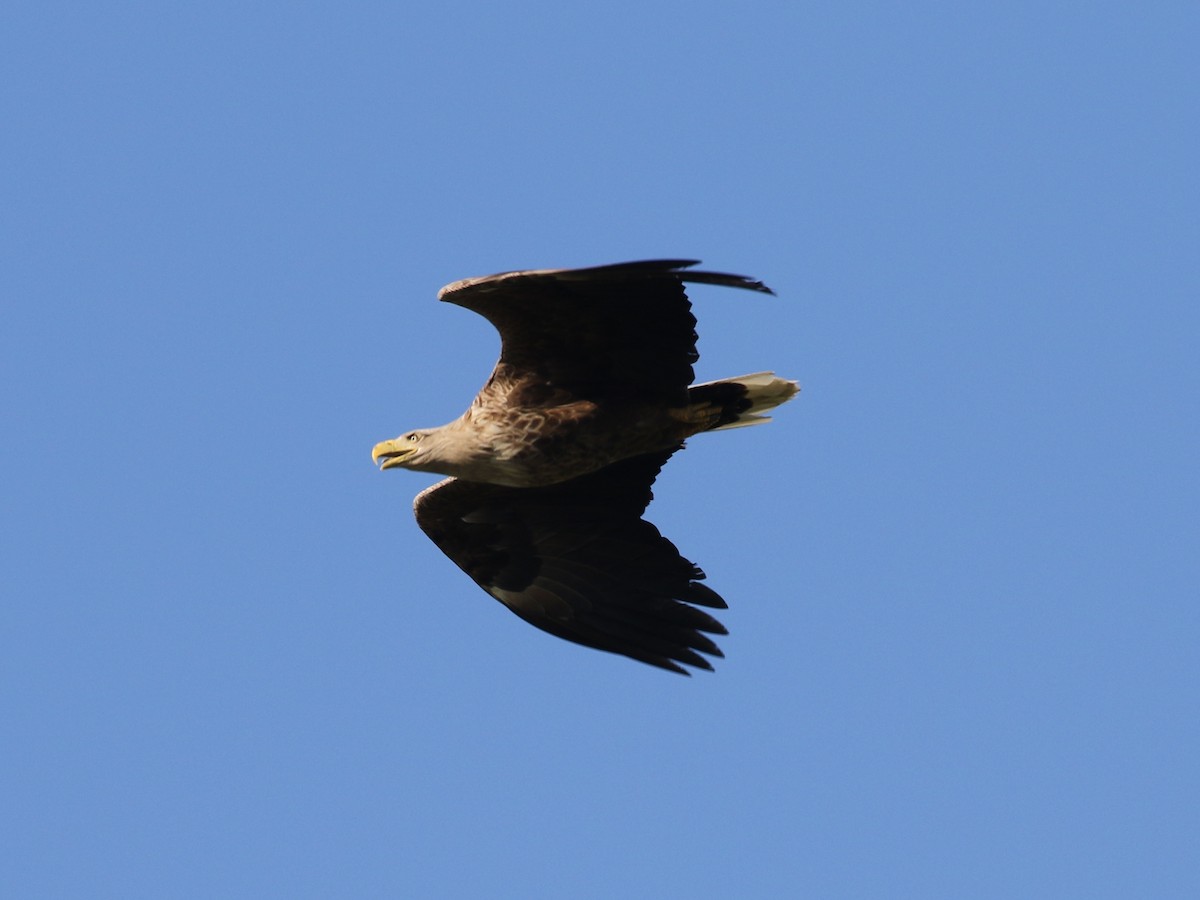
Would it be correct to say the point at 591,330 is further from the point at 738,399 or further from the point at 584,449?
the point at 738,399

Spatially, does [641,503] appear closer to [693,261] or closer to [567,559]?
[567,559]

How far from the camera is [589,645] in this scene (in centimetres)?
1212

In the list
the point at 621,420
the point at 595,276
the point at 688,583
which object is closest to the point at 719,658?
the point at 688,583

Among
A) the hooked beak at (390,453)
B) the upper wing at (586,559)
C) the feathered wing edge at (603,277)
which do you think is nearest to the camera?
the feathered wing edge at (603,277)

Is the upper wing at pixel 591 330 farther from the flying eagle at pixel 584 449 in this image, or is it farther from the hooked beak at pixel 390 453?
the hooked beak at pixel 390 453

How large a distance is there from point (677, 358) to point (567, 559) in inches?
77.5

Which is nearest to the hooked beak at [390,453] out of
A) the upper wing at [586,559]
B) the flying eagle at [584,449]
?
the flying eagle at [584,449]

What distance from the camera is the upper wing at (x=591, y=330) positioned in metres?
10.5

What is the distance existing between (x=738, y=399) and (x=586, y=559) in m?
1.57

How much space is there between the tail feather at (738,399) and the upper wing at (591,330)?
260mm

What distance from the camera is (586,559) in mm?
12297

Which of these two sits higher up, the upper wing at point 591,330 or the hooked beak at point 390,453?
the upper wing at point 591,330

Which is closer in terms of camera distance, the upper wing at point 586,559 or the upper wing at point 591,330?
the upper wing at point 591,330

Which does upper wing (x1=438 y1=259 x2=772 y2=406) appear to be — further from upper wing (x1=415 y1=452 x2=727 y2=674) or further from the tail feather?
upper wing (x1=415 y1=452 x2=727 y2=674)
